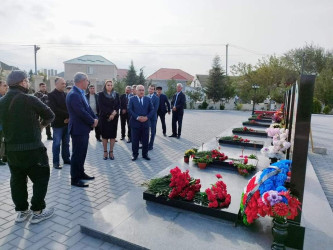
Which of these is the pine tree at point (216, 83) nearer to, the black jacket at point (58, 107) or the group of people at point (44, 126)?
the group of people at point (44, 126)

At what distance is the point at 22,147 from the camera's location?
3283mm

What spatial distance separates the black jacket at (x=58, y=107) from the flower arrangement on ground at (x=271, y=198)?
4388 millimetres

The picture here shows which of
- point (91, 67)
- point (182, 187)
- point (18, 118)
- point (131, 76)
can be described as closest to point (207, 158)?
point (182, 187)

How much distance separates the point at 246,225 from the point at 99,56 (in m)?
54.9

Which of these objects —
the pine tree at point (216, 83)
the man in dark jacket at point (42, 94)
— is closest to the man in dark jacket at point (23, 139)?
the man in dark jacket at point (42, 94)

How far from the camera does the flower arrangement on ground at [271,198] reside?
258 cm

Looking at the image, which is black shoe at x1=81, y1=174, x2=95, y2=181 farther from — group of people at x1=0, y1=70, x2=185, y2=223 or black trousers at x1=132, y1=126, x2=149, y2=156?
black trousers at x1=132, y1=126, x2=149, y2=156

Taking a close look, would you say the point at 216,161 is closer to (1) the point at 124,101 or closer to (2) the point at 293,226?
(2) the point at 293,226

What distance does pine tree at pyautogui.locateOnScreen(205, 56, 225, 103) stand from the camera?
1197 inches

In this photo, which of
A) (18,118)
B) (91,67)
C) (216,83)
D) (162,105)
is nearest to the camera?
(18,118)

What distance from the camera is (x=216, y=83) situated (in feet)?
100

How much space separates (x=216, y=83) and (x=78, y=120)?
90.0 ft

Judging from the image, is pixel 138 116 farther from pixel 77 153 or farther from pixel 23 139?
pixel 23 139

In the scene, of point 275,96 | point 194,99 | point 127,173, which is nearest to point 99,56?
point 194,99
